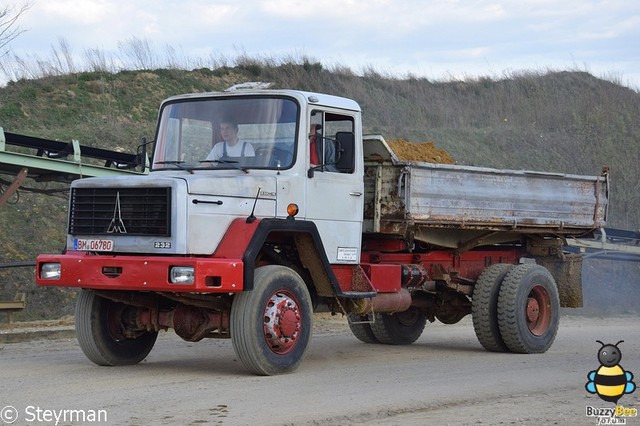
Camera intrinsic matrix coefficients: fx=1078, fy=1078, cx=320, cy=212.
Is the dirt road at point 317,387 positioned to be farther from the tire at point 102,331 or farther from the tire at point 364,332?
the tire at point 364,332

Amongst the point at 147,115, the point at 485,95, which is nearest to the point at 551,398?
the point at 147,115

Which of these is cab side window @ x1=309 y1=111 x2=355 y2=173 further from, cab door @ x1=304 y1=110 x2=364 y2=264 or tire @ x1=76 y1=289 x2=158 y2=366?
tire @ x1=76 y1=289 x2=158 y2=366

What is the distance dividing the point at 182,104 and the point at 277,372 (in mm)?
3156

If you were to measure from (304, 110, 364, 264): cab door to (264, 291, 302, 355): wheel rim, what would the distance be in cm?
90

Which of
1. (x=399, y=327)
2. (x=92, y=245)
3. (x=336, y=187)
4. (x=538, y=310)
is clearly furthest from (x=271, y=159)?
(x=538, y=310)

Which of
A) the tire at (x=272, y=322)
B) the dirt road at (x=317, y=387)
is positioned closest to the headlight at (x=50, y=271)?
the dirt road at (x=317, y=387)

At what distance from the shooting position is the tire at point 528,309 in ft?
44.2

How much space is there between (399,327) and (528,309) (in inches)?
76.7

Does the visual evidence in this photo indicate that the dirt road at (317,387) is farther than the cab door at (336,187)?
No

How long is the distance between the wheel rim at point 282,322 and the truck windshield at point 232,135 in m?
1.36

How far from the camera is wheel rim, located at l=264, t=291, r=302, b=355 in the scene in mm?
10586

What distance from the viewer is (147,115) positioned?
1292 inches

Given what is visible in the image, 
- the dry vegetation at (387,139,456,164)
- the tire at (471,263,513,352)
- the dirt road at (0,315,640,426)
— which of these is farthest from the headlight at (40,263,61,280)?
the tire at (471,263,513,352)

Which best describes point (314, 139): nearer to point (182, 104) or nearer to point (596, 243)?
point (182, 104)
